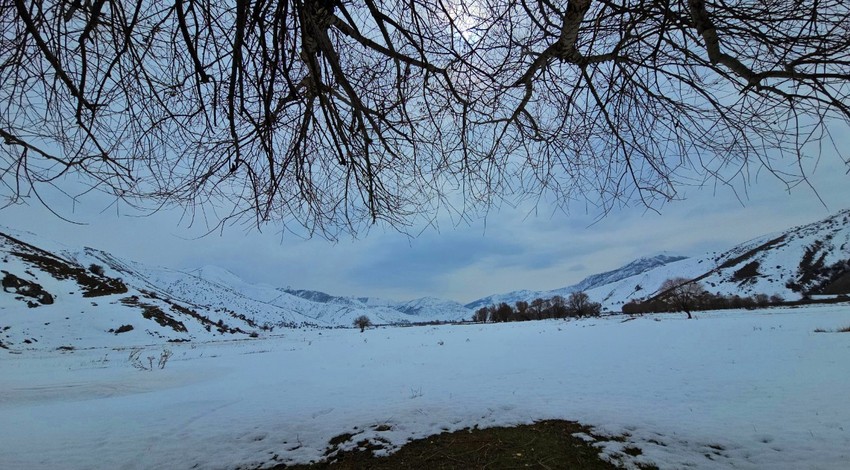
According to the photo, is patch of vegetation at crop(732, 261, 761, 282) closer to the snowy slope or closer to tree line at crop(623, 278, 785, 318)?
the snowy slope

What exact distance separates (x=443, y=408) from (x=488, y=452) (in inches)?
89.1

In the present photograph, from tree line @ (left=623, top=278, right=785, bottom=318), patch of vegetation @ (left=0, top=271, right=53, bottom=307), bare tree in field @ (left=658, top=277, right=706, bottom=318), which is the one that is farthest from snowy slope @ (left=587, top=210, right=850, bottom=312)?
patch of vegetation @ (left=0, top=271, right=53, bottom=307)

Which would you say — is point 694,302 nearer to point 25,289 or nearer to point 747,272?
point 747,272

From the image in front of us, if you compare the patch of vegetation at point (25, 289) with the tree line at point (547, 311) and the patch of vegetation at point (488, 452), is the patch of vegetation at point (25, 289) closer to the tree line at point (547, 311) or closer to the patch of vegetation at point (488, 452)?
the patch of vegetation at point (488, 452)

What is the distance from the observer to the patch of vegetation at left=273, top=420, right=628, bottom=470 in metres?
3.61

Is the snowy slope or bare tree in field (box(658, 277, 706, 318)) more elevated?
the snowy slope

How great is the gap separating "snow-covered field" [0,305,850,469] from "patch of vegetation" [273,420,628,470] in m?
0.28

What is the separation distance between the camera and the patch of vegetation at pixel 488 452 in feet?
11.8

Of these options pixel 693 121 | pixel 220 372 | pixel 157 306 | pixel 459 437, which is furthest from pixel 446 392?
pixel 157 306

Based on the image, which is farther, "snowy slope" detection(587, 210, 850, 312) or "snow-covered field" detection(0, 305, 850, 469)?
"snowy slope" detection(587, 210, 850, 312)

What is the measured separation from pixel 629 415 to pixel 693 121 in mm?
Answer: 4170

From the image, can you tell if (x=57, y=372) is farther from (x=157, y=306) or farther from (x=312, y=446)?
(x=157, y=306)

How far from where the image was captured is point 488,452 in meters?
3.94

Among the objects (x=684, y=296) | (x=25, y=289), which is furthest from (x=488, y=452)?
(x=684, y=296)
